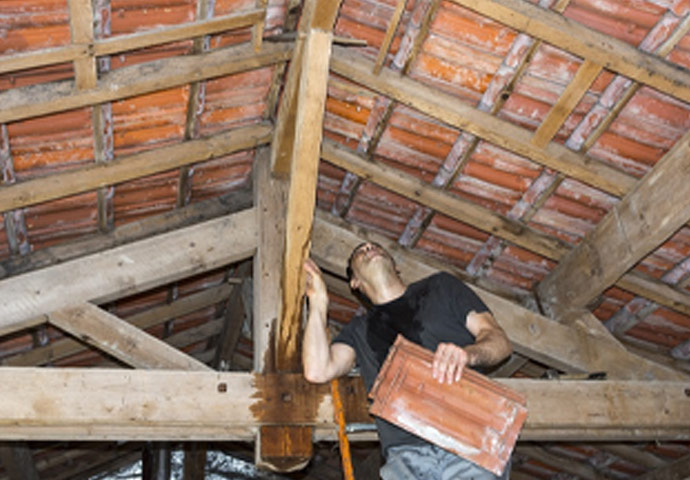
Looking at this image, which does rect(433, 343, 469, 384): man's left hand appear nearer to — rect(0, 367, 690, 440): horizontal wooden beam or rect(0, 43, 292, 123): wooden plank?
rect(0, 367, 690, 440): horizontal wooden beam

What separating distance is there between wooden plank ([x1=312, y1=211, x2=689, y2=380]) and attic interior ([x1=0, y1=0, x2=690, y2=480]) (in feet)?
0.05

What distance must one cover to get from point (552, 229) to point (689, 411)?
135cm

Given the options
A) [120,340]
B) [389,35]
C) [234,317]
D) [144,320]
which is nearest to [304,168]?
[389,35]

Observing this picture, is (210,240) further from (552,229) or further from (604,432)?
(604,432)

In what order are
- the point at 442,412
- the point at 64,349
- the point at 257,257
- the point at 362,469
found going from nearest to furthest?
the point at 442,412
the point at 257,257
the point at 64,349
the point at 362,469

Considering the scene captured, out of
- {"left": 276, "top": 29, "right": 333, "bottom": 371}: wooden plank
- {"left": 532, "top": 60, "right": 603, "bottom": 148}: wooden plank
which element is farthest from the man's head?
{"left": 532, "top": 60, "right": 603, "bottom": 148}: wooden plank

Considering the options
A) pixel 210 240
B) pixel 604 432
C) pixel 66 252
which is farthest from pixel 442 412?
pixel 66 252

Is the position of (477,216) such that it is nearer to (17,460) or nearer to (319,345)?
(319,345)

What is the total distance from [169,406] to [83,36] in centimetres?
178

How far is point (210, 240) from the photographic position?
15.1ft

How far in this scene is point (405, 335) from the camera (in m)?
3.50

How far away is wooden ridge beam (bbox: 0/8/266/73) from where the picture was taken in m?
3.36

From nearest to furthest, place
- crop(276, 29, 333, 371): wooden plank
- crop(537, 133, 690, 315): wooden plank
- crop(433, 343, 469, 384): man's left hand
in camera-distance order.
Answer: crop(433, 343, 469, 384): man's left hand, crop(276, 29, 333, 371): wooden plank, crop(537, 133, 690, 315): wooden plank

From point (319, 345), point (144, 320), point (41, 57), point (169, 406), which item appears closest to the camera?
point (41, 57)
